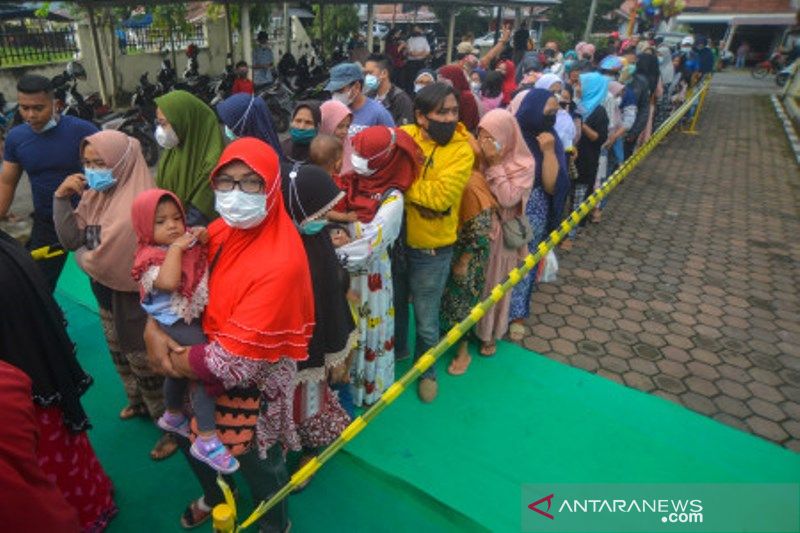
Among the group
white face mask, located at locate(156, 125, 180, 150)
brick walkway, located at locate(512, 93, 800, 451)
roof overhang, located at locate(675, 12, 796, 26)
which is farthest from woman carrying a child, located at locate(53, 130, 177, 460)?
roof overhang, located at locate(675, 12, 796, 26)

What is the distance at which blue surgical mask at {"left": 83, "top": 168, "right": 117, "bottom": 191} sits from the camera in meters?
2.17

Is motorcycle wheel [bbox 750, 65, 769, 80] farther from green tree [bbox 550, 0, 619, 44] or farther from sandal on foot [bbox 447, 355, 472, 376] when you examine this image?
sandal on foot [bbox 447, 355, 472, 376]

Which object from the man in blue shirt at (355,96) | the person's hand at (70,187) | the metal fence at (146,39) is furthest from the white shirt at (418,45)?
the person's hand at (70,187)

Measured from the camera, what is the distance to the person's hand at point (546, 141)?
328 cm

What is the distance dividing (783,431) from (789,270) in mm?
2941

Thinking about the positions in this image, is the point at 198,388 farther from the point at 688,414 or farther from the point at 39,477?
the point at 688,414

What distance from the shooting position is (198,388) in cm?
173

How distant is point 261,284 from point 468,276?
1.75 m

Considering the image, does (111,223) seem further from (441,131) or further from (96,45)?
(96,45)

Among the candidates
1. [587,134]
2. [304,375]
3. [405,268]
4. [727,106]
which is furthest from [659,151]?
[304,375]

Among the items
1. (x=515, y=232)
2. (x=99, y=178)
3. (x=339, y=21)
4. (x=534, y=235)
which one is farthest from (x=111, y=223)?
(x=339, y=21)

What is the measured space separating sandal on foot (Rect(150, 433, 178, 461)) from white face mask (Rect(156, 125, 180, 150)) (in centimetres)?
149

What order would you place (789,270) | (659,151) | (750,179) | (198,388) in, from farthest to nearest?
(659,151) → (750,179) → (789,270) → (198,388)

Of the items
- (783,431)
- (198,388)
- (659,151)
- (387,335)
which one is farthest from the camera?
(659,151)
